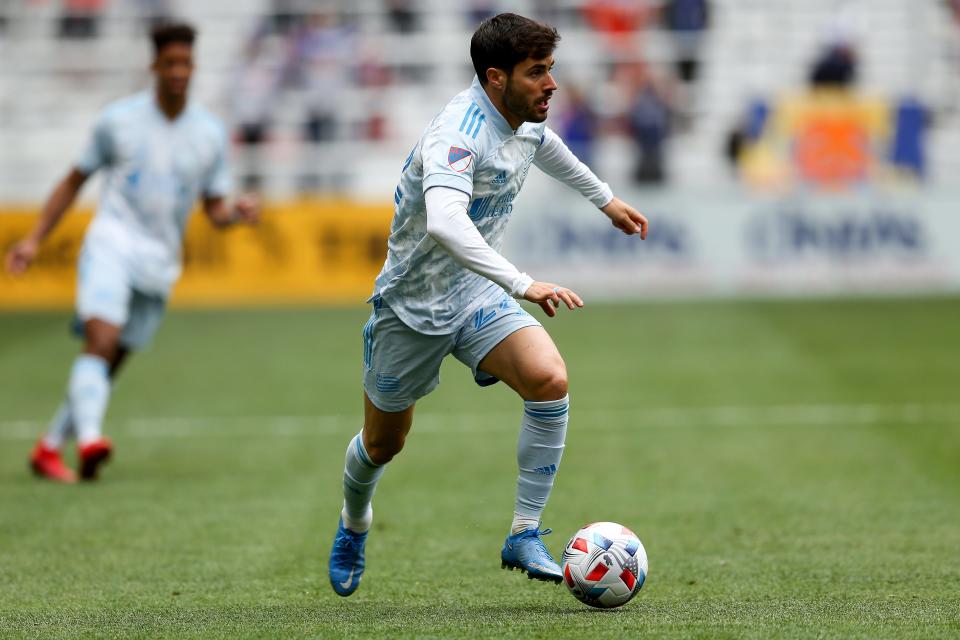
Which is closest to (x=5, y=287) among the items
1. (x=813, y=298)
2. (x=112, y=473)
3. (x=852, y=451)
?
(x=813, y=298)

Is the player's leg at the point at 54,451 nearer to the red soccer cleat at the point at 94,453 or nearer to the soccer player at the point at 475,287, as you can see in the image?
the red soccer cleat at the point at 94,453

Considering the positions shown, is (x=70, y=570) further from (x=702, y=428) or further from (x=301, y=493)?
(x=702, y=428)

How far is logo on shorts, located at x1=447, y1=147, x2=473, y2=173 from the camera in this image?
17.0 ft

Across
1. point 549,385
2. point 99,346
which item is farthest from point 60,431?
point 549,385

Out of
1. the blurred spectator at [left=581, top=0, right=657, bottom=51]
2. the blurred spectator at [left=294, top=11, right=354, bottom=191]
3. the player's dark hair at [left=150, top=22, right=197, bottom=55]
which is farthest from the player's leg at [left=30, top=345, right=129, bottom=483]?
the blurred spectator at [left=581, top=0, right=657, bottom=51]

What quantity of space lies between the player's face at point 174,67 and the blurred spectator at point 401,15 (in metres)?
15.7

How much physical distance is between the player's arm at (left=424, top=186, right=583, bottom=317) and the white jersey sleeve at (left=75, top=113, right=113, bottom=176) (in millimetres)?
4193

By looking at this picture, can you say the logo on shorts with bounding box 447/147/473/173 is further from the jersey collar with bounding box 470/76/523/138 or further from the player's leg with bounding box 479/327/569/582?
the player's leg with bounding box 479/327/569/582

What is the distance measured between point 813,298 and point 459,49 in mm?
7850

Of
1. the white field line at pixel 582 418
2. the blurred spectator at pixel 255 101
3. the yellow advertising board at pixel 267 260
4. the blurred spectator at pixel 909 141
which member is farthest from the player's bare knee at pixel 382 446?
the blurred spectator at pixel 255 101

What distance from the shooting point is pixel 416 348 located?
5637mm

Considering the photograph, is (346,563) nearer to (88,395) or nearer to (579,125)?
(88,395)

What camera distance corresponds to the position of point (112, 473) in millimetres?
9031

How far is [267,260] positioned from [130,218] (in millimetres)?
11183
